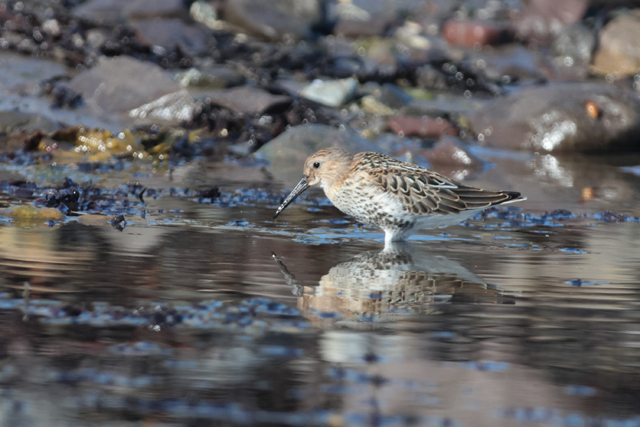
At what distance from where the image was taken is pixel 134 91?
46.6ft

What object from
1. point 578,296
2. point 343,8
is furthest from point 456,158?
point 343,8

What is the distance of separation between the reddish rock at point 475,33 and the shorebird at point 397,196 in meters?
17.7

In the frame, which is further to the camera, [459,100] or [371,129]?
[459,100]

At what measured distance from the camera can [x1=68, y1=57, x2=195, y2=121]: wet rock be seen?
1406 centimetres

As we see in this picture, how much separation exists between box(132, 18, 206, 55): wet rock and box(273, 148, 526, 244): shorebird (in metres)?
11.1

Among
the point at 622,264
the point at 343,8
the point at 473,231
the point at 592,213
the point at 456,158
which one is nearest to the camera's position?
the point at 622,264

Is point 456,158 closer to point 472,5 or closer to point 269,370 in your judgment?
point 269,370

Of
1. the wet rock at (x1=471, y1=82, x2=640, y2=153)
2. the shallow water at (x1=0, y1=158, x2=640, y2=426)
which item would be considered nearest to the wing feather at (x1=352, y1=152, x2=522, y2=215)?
the shallow water at (x1=0, y1=158, x2=640, y2=426)

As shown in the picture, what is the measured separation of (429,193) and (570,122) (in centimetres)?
781

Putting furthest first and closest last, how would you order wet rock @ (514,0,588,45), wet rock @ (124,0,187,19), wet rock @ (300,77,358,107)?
wet rock @ (514,0,588,45) < wet rock @ (124,0,187,19) < wet rock @ (300,77,358,107)

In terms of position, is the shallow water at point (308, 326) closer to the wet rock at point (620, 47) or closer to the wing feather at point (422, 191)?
the wing feather at point (422, 191)

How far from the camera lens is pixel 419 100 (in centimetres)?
1777

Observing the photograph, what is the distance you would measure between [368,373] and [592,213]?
233 inches

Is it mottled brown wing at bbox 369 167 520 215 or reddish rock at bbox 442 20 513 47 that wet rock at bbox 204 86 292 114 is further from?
reddish rock at bbox 442 20 513 47
